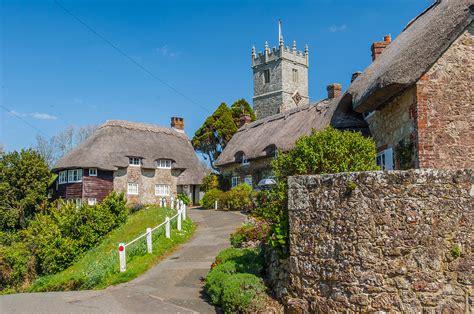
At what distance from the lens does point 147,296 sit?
10.1m

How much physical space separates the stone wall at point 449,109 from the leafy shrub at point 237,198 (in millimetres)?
15518

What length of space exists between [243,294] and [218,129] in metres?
40.8

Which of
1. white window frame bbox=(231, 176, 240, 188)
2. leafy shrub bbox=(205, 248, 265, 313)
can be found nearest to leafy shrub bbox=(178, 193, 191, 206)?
white window frame bbox=(231, 176, 240, 188)

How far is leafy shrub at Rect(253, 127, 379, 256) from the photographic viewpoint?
29.0 ft

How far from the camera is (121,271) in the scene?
12688mm

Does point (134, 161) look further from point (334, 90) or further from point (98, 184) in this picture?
point (334, 90)

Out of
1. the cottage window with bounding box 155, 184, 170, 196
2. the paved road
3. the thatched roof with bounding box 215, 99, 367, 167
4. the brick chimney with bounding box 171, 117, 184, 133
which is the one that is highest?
the brick chimney with bounding box 171, 117, 184, 133

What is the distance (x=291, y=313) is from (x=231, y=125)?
41.6 m

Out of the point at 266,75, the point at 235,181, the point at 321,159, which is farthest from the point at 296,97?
the point at 321,159

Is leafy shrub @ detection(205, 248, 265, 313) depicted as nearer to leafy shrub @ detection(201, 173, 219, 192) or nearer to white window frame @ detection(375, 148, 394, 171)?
white window frame @ detection(375, 148, 394, 171)

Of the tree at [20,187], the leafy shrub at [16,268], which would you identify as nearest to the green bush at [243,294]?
the leafy shrub at [16,268]

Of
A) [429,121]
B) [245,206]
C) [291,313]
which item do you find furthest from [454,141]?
[245,206]

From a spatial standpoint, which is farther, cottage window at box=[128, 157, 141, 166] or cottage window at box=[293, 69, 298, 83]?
cottage window at box=[293, 69, 298, 83]

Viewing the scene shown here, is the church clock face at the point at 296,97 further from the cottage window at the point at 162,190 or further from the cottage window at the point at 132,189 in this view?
the cottage window at the point at 132,189
